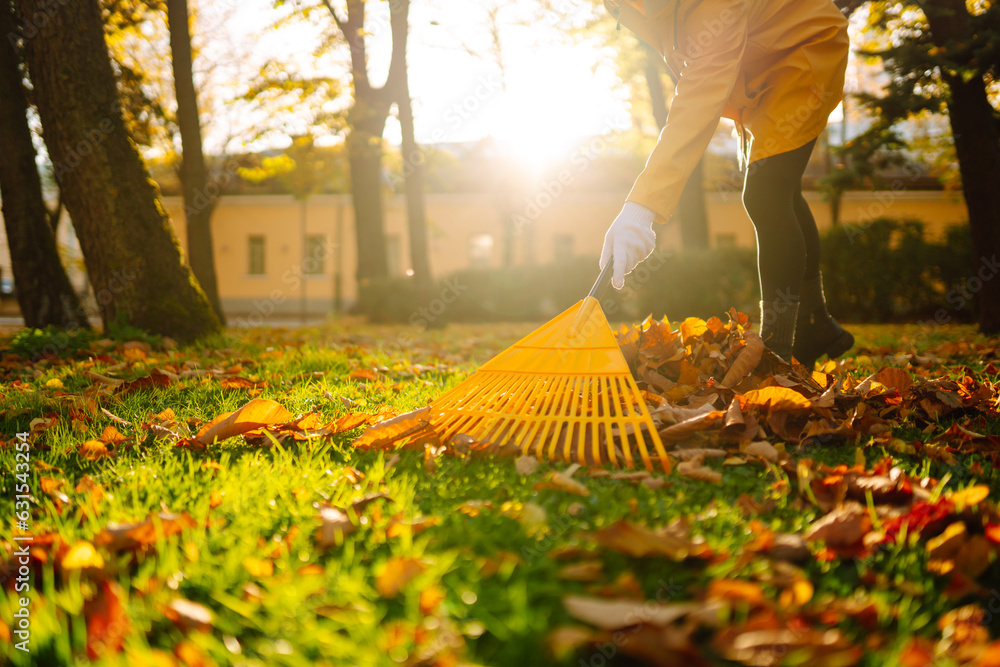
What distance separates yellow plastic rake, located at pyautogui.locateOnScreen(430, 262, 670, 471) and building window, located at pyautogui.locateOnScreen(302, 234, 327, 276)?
23982 millimetres

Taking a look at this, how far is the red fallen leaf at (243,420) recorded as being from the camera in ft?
6.12

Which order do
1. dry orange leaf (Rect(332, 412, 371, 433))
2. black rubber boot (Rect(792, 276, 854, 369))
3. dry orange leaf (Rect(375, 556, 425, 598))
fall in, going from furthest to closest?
1. black rubber boot (Rect(792, 276, 854, 369))
2. dry orange leaf (Rect(332, 412, 371, 433))
3. dry orange leaf (Rect(375, 556, 425, 598))

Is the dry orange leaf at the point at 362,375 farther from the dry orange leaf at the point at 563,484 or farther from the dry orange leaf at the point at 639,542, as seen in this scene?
the dry orange leaf at the point at 639,542

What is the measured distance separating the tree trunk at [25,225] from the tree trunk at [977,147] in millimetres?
8321

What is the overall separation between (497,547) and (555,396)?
78 centimetres

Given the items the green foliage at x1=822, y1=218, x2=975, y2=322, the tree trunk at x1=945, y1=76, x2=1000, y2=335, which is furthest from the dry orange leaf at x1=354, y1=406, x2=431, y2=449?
the green foliage at x1=822, y1=218, x2=975, y2=322

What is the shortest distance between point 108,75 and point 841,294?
10548 millimetres

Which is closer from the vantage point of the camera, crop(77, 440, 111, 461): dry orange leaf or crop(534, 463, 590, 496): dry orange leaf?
crop(534, 463, 590, 496): dry orange leaf

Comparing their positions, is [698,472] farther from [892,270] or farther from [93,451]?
[892,270]

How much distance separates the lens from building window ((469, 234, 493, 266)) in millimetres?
24859

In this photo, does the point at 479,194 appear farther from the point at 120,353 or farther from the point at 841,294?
the point at 120,353

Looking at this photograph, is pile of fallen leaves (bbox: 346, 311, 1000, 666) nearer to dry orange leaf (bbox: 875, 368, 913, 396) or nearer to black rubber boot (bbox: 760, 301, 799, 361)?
dry orange leaf (bbox: 875, 368, 913, 396)

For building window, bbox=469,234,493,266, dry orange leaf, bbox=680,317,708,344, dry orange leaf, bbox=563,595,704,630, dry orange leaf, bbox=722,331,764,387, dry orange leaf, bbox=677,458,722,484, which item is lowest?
dry orange leaf, bbox=677,458,722,484

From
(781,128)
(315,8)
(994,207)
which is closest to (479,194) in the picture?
(315,8)
